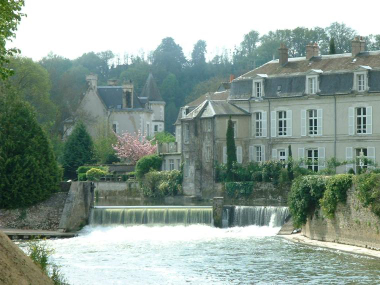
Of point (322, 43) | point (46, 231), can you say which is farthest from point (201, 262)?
point (322, 43)

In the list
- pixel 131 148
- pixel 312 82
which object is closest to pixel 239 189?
pixel 312 82

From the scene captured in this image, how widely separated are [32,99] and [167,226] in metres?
28.5

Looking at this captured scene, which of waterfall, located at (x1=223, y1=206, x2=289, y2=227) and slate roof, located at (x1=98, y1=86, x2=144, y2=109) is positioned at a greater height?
slate roof, located at (x1=98, y1=86, x2=144, y2=109)

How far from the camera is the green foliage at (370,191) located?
92.2 ft

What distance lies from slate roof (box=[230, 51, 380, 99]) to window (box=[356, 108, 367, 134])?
1.24m

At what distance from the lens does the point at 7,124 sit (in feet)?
126

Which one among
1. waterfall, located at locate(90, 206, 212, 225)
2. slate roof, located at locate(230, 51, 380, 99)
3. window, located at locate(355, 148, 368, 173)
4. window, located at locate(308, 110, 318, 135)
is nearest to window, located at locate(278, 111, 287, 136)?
slate roof, located at locate(230, 51, 380, 99)

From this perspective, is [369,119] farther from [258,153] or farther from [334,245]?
[334,245]

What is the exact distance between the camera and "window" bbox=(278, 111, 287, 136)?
51.2m

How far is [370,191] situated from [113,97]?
4786 cm

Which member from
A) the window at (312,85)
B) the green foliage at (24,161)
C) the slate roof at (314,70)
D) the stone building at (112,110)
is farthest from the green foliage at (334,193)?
the stone building at (112,110)

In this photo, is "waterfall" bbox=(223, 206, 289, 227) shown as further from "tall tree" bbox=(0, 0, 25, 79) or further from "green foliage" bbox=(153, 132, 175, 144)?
"green foliage" bbox=(153, 132, 175, 144)

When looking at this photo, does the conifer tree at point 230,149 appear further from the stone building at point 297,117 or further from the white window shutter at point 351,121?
the white window shutter at point 351,121

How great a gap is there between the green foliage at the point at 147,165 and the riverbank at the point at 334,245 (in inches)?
892
